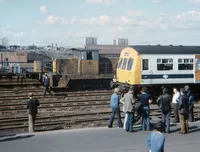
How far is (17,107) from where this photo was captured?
19172mm

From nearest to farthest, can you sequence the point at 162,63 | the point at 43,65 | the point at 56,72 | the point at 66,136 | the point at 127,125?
1. the point at 66,136
2. the point at 127,125
3. the point at 162,63
4. the point at 56,72
5. the point at 43,65

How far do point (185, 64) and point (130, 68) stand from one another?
3418 millimetres

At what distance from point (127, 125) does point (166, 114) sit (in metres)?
1.41

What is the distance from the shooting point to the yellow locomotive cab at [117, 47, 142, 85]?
21.0 m

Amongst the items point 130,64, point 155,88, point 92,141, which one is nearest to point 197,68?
point 155,88

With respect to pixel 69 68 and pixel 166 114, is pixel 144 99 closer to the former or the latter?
pixel 166 114

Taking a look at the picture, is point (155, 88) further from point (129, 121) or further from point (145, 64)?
point (129, 121)

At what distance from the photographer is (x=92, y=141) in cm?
1089

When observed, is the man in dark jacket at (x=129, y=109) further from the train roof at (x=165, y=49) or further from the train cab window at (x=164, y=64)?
the train cab window at (x=164, y=64)

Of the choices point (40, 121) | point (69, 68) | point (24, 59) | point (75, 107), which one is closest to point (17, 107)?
point (75, 107)

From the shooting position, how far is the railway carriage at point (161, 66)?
21.1m

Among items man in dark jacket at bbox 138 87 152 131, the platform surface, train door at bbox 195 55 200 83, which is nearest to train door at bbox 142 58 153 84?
train door at bbox 195 55 200 83

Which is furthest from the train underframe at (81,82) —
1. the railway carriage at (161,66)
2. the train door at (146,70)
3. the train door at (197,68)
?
the train door at (197,68)

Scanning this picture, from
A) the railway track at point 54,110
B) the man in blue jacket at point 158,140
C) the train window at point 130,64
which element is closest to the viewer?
the man in blue jacket at point 158,140
